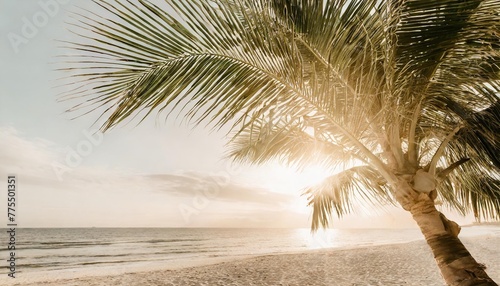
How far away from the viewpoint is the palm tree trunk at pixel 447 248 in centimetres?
219

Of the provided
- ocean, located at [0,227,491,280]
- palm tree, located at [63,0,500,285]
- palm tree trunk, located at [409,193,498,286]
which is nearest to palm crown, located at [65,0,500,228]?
palm tree, located at [63,0,500,285]

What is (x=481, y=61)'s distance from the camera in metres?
2.71

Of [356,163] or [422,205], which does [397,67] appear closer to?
[422,205]

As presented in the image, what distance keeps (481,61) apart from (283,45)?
1.84m

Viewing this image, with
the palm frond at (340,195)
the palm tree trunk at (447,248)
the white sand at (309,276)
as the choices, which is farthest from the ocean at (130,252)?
the white sand at (309,276)

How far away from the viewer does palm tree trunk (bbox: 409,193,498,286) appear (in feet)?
7.18

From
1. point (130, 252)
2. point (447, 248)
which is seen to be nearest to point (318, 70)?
point (447, 248)

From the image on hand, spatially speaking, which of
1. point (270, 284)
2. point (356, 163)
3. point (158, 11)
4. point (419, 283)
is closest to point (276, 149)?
point (356, 163)

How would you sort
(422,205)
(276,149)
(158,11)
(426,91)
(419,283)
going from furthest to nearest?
1. (419,283)
2. (276,149)
3. (426,91)
4. (422,205)
5. (158,11)

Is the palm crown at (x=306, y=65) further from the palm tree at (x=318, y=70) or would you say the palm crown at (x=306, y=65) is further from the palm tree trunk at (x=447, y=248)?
the palm tree trunk at (x=447, y=248)

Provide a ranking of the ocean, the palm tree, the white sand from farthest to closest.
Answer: the ocean
the white sand
the palm tree

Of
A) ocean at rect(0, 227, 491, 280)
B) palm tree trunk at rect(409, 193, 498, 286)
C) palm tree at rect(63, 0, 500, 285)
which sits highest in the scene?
palm tree at rect(63, 0, 500, 285)

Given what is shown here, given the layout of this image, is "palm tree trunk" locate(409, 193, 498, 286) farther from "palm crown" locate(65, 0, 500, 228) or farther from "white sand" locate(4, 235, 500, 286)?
"white sand" locate(4, 235, 500, 286)

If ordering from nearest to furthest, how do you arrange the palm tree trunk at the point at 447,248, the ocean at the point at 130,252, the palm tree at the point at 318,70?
1. the palm tree at the point at 318,70
2. the palm tree trunk at the point at 447,248
3. the ocean at the point at 130,252
